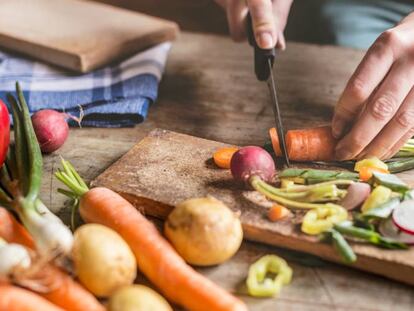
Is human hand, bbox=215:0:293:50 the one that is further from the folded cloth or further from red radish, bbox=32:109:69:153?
red radish, bbox=32:109:69:153

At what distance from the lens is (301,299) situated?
1.40 m

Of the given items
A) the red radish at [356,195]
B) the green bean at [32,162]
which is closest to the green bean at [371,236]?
the red radish at [356,195]

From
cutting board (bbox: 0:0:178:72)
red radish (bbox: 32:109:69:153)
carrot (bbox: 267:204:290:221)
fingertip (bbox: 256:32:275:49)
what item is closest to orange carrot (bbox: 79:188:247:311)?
carrot (bbox: 267:204:290:221)

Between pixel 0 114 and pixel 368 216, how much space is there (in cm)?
105

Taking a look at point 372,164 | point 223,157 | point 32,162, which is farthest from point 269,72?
point 32,162

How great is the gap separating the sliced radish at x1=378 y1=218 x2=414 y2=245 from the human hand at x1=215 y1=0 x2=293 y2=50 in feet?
2.16

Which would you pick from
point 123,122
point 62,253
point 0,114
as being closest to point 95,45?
point 123,122

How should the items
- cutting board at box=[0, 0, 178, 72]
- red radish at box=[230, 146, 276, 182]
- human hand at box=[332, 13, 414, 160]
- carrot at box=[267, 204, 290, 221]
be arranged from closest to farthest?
carrot at box=[267, 204, 290, 221] → red radish at box=[230, 146, 276, 182] → human hand at box=[332, 13, 414, 160] → cutting board at box=[0, 0, 178, 72]

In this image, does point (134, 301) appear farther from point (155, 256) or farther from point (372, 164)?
point (372, 164)

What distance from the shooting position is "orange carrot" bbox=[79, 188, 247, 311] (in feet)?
4.42

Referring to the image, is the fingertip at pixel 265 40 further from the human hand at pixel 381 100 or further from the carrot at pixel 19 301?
the carrot at pixel 19 301

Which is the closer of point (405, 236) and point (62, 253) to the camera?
point (62, 253)

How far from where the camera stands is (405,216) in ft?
4.86

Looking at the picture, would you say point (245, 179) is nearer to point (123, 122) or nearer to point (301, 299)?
point (301, 299)
